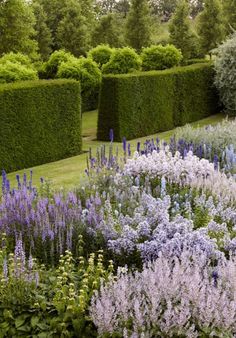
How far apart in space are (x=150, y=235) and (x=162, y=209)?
0.95 ft

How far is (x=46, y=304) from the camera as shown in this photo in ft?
12.2

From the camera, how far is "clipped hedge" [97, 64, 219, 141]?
14.6 meters

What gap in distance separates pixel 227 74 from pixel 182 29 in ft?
43.3

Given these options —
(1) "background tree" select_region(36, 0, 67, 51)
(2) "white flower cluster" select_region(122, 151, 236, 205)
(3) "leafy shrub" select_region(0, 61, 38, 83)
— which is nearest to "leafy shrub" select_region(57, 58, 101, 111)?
(3) "leafy shrub" select_region(0, 61, 38, 83)

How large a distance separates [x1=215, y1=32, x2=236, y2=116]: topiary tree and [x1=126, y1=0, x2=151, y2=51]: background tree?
11615 millimetres

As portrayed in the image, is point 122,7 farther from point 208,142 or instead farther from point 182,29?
point 208,142

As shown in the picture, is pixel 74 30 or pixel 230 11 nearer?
pixel 74 30

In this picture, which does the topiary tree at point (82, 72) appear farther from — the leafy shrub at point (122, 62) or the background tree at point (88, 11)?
the background tree at point (88, 11)

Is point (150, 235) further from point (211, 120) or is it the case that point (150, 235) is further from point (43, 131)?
point (211, 120)

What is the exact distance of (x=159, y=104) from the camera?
53.4 feet

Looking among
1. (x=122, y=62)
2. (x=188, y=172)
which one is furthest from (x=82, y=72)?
(x=188, y=172)

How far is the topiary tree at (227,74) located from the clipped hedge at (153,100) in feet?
1.50

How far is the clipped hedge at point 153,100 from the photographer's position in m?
14.6

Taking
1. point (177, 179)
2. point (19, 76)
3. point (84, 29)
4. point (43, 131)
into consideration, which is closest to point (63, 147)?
point (43, 131)
